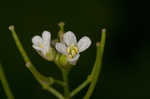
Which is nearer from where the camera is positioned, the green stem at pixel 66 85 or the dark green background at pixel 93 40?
the green stem at pixel 66 85

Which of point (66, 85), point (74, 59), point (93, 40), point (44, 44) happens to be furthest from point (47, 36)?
point (93, 40)

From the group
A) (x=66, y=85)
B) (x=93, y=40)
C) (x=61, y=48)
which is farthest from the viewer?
(x=93, y=40)

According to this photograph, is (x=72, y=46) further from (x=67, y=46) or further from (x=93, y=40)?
(x=93, y=40)

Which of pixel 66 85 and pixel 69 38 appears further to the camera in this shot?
pixel 66 85

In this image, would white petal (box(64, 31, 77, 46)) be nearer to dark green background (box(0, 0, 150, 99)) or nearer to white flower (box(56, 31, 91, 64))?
white flower (box(56, 31, 91, 64))

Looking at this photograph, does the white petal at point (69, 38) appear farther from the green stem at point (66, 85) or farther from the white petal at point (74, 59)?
the green stem at point (66, 85)

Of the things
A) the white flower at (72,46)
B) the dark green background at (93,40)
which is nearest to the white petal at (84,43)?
the white flower at (72,46)

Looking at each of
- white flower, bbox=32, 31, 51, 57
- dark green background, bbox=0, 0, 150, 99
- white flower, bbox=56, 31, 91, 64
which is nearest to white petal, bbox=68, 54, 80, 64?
white flower, bbox=56, 31, 91, 64
